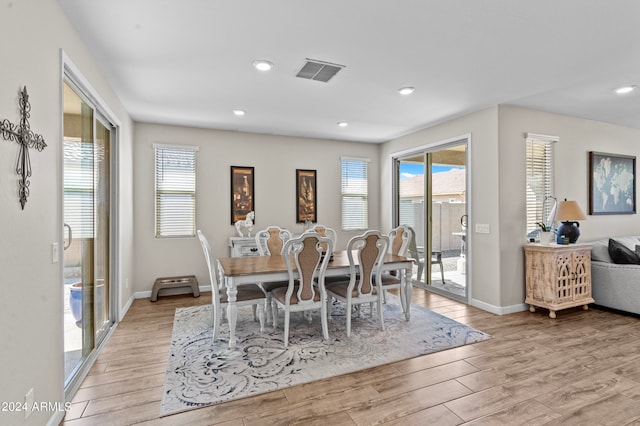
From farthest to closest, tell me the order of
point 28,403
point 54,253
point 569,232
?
point 569,232 < point 54,253 < point 28,403

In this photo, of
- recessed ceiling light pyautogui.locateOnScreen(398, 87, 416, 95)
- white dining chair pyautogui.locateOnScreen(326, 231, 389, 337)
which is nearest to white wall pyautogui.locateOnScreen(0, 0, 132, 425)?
white dining chair pyautogui.locateOnScreen(326, 231, 389, 337)

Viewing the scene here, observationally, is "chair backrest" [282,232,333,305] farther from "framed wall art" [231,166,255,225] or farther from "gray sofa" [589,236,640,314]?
"gray sofa" [589,236,640,314]

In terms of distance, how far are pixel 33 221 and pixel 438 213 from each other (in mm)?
4937

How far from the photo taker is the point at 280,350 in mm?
3090

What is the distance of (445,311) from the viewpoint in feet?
14.1

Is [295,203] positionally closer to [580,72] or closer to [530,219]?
[530,219]

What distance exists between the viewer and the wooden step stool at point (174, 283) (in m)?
4.76

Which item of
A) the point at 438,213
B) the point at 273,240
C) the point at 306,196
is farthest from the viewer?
the point at 306,196

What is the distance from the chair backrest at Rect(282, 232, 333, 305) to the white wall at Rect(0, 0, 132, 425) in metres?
1.71

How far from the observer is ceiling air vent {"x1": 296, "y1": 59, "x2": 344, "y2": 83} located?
2991 mm

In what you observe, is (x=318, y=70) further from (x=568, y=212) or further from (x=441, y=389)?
(x=568, y=212)

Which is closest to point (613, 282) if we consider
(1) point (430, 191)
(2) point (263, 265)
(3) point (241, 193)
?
(1) point (430, 191)

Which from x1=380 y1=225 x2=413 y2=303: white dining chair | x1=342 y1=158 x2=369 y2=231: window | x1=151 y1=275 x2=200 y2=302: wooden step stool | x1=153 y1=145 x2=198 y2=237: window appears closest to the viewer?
x1=380 y1=225 x2=413 y2=303: white dining chair

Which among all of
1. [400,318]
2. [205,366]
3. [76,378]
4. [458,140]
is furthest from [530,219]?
[76,378]
